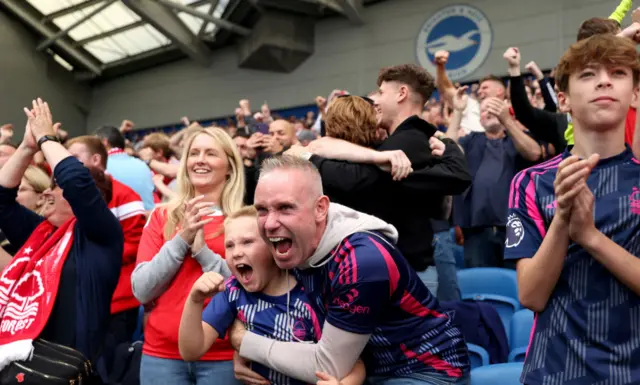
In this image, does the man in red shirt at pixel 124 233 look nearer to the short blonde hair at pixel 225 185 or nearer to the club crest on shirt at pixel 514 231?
the short blonde hair at pixel 225 185

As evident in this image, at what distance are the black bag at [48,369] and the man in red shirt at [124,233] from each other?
513 mm

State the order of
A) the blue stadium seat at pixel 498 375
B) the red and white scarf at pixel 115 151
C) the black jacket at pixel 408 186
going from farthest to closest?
the red and white scarf at pixel 115 151, the black jacket at pixel 408 186, the blue stadium seat at pixel 498 375

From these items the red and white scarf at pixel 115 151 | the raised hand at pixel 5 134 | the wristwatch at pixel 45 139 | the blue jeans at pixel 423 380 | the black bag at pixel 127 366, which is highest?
the raised hand at pixel 5 134

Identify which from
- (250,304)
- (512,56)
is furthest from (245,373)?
(512,56)

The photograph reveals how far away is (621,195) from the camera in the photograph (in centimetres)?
140

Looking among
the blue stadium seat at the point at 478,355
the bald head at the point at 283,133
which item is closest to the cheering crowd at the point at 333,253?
the blue stadium seat at the point at 478,355

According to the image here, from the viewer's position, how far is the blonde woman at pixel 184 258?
79.5 inches

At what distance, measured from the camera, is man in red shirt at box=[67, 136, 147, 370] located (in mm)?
2779

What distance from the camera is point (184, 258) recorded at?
2148 millimetres

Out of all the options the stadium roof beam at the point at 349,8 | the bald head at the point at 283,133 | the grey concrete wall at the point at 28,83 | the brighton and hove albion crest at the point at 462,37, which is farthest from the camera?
the grey concrete wall at the point at 28,83

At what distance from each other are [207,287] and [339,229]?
40cm

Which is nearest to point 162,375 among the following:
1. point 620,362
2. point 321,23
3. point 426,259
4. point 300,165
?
point 300,165

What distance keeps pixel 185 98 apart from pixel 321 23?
165 inches

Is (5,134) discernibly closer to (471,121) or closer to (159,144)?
(159,144)
